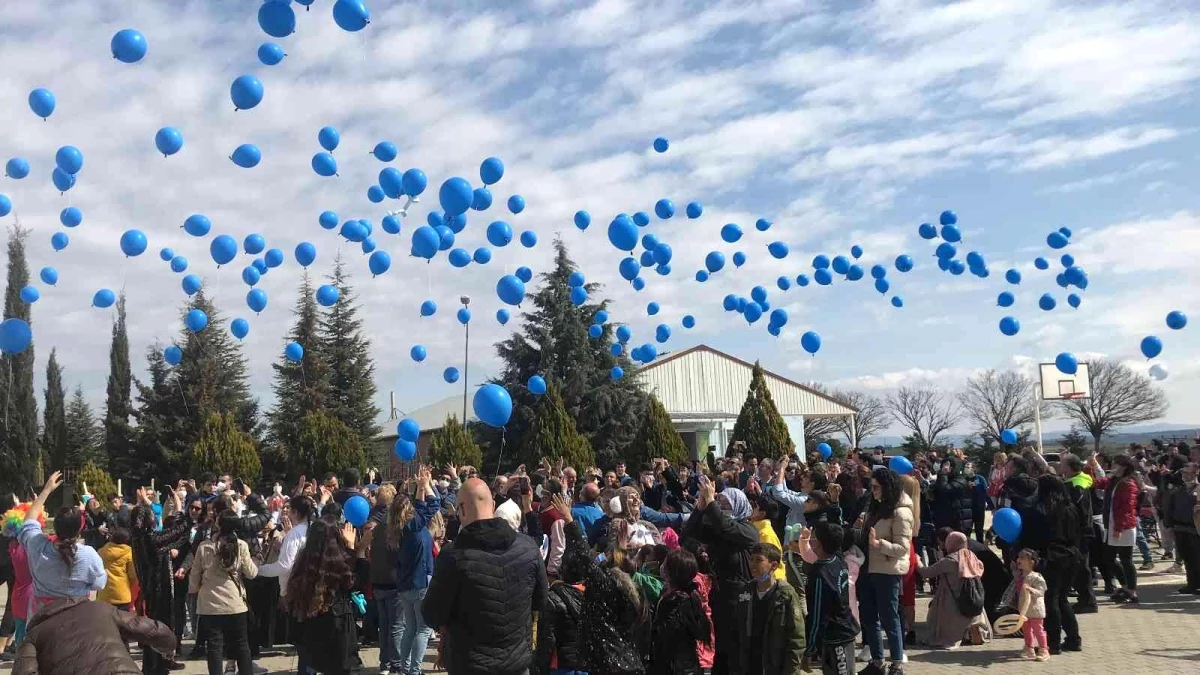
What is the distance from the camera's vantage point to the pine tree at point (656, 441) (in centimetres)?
2897

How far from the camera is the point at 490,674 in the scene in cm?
Answer: 457

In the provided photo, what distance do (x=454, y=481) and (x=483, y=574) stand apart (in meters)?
8.83

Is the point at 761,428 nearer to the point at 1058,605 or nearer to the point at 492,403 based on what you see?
the point at 492,403

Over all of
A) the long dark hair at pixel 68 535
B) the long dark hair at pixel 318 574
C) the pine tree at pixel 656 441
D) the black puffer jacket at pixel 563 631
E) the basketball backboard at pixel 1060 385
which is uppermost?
the basketball backboard at pixel 1060 385

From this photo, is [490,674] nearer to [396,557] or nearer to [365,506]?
[396,557]

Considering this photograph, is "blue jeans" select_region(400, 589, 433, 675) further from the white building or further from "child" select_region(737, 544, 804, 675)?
the white building

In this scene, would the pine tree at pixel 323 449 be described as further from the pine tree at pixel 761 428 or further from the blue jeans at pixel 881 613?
the blue jeans at pixel 881 613

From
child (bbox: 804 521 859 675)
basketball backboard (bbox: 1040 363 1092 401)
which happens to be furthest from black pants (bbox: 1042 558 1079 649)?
basketball backboard (bbox: 1040 363 1092 401)

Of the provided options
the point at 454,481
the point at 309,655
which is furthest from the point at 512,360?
the point at 309,655

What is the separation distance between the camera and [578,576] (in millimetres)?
5734

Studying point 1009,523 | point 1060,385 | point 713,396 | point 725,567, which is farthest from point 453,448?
point 725,567

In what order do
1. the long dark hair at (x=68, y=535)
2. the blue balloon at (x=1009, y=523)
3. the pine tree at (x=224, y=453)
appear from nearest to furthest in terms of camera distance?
the long dark hair at (x=68, y=535) < the blue balloon at (x=1009, y=523) < the pine tree at (x=224, y=453)

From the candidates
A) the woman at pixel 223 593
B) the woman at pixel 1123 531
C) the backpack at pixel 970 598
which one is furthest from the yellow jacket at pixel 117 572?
the woman at pixel 1123 531

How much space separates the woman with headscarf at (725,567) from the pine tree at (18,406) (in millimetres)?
38079
